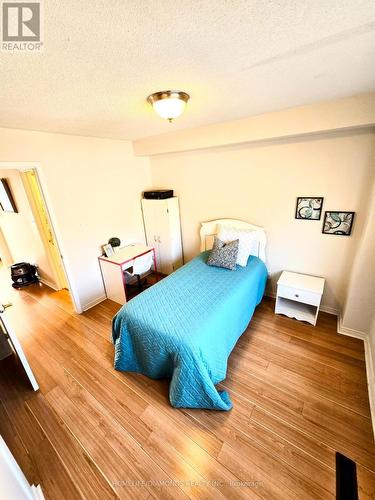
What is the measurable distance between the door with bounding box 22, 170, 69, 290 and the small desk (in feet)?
1.85

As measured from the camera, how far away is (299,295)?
94.6 inches

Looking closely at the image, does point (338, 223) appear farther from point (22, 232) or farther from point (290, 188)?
point (22, 232)

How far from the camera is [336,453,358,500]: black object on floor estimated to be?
0.50 metres

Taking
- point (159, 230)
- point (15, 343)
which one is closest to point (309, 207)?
point (159, 230)

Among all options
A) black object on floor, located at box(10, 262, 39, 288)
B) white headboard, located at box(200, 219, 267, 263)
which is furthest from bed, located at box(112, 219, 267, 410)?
black object on floor, located at box(10, 262, 39, 288)

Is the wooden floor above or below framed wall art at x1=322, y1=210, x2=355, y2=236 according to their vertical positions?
below

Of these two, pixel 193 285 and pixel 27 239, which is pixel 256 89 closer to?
pixel 193 285

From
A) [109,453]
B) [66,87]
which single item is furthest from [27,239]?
[109,453]

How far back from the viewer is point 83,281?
2.93 metres

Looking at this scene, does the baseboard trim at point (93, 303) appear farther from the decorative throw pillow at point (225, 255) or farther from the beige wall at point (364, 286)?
the beige wall at point (364, 286)

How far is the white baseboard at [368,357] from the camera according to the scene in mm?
1609

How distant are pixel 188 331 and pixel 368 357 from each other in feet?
5.89

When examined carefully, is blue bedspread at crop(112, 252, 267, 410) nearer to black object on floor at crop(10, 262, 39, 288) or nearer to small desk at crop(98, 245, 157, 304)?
small desk at crop(98, 245, 157, 304)

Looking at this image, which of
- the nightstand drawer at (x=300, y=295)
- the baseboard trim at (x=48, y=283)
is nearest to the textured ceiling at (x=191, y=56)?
the nightstand drawer at (x=300, y=295)
